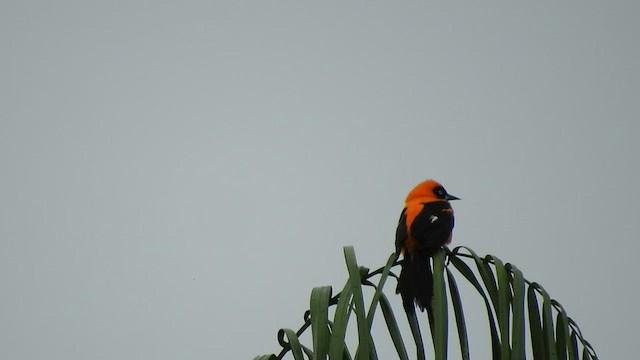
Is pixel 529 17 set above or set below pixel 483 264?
above

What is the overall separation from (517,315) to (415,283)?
1009mm

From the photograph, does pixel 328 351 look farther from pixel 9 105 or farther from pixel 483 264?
pixel 9 105

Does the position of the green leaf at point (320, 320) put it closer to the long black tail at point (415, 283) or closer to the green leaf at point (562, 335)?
the long black tail at point (415, 283)

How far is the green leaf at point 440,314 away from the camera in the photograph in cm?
187

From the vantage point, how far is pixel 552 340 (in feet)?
7.00

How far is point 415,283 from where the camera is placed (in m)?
3.06

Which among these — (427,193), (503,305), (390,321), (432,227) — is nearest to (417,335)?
A: (390,321)

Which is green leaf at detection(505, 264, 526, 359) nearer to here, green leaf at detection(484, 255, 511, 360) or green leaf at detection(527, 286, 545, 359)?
green leaf at detection(484, 255, 511, 360)

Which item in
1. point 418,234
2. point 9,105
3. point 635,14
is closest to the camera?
point 418,234

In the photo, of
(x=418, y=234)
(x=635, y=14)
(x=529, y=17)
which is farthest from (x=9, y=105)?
(x=418, y=234)

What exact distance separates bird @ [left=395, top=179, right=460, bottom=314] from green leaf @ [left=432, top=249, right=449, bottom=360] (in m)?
0.30

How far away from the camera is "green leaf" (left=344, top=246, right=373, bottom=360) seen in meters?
1.90

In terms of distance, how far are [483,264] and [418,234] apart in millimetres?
1917

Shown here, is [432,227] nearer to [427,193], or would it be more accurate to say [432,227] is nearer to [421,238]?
[421,238]
